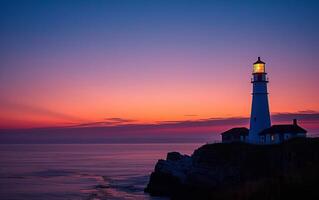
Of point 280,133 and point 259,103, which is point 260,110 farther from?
point 280,133

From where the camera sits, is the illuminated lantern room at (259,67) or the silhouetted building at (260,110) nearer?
the silhouetted building at (260,110)

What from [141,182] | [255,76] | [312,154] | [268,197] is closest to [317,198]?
[268,197]

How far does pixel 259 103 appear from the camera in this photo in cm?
4550

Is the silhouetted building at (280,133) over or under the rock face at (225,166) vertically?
over

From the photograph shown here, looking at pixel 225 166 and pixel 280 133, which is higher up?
pixel 280 133

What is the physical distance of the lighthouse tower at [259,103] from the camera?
150ft

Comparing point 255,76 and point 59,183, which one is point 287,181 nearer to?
point 255,76

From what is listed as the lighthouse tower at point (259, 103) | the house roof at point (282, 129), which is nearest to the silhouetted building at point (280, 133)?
the house roof at point (282, 129)

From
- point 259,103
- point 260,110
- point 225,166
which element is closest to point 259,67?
point 259,103

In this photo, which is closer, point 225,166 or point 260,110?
point 225,166

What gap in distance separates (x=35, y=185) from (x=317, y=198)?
45.1 m

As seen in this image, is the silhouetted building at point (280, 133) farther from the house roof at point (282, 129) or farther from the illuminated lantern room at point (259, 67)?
the illuminated lantern room at point (259, 67)

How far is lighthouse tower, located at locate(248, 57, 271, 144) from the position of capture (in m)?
45.6

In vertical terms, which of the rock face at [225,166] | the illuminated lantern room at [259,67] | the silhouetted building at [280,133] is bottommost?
the rock face at [225,166]
